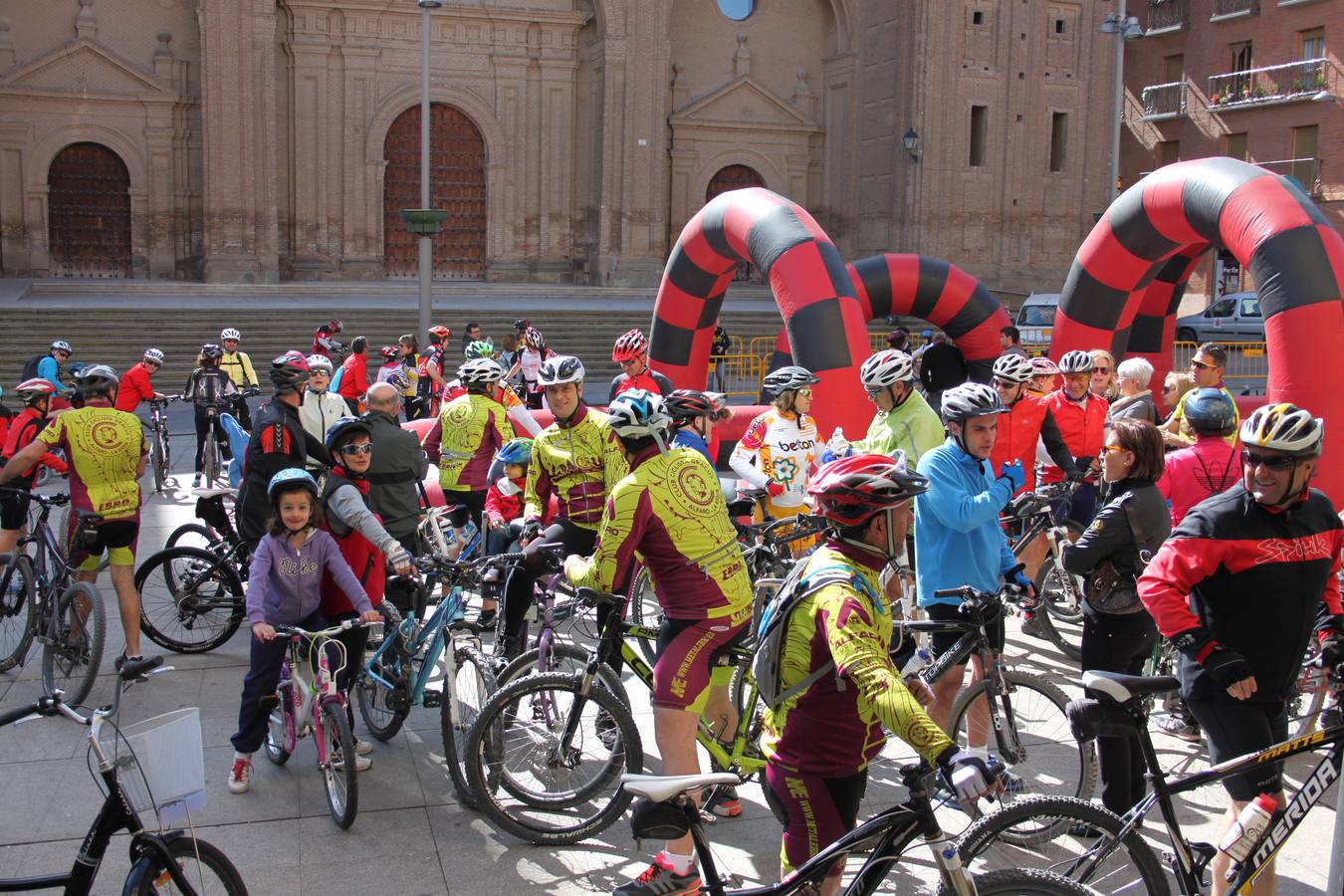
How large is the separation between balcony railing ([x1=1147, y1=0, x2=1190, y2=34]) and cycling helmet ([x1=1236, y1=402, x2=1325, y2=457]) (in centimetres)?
4022

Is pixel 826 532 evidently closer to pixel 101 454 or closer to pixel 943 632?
pixel 943 632

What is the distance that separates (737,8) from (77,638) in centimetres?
3134

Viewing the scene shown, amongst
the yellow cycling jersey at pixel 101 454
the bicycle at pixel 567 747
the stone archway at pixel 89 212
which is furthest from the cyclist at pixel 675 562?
the stone archway at pixel 89 212

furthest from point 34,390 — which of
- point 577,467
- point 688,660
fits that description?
point 688,660

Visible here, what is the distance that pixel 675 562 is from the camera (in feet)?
16.9

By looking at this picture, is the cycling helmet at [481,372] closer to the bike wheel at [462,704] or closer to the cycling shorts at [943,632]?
the bike wheel at [462,704]

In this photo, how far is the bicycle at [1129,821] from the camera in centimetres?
400

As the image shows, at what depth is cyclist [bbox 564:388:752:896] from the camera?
201 inches

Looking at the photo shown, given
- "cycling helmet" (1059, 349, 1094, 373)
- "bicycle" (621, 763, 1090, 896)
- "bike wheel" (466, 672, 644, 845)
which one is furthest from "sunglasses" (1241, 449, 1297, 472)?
"cycling helmet" (1059, 349, 1094, 373)

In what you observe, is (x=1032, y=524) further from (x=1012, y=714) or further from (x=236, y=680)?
(x=236, y=680)

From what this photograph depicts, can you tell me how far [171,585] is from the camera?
336 inches

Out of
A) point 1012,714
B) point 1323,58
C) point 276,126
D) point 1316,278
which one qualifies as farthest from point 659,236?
point 1012,714

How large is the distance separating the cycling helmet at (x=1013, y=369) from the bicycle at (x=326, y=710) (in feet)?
16.2

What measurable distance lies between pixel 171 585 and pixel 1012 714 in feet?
18.9
